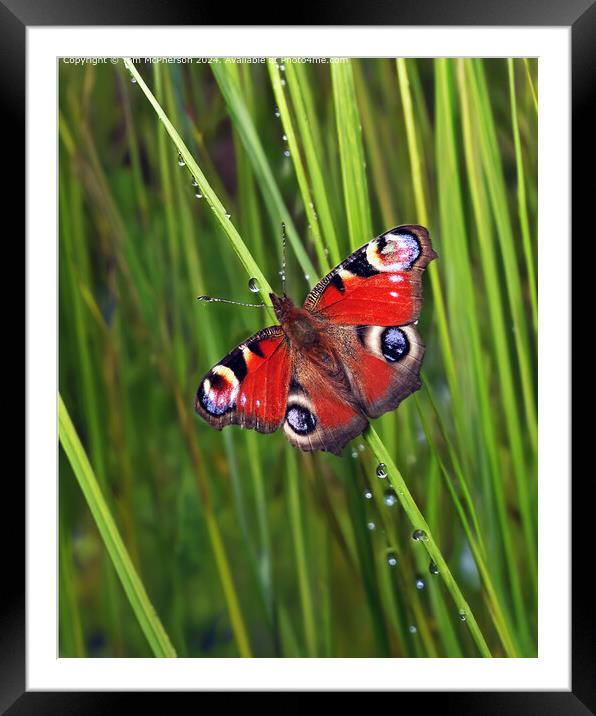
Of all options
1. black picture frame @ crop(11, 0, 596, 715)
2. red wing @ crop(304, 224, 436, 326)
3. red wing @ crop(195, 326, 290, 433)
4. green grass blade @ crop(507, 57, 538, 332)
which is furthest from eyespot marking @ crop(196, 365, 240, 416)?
green grass blade @ crop(507, 57, 538, 332)

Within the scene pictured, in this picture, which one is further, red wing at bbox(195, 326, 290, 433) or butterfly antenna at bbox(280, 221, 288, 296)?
butterfly antenna at bbox(280, 221, 288, 296)

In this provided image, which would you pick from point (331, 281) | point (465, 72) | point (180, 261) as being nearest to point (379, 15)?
point (465, 72)

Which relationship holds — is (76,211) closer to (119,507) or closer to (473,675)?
(119,507)

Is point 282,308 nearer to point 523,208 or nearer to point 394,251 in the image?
point 394,251

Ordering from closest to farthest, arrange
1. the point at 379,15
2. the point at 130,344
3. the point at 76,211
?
the point at 379,15, the point at 76,211, the point at 130,344

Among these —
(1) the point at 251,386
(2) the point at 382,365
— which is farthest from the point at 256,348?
(2) the point at 382,365

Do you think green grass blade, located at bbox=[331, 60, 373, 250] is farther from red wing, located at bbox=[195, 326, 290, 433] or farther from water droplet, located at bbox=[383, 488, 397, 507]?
water droplet, located at bbox=[383, 488, 397, 507]

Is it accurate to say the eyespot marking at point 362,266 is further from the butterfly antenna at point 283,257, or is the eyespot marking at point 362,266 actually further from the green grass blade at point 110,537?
the green grass blade at point 110,537
